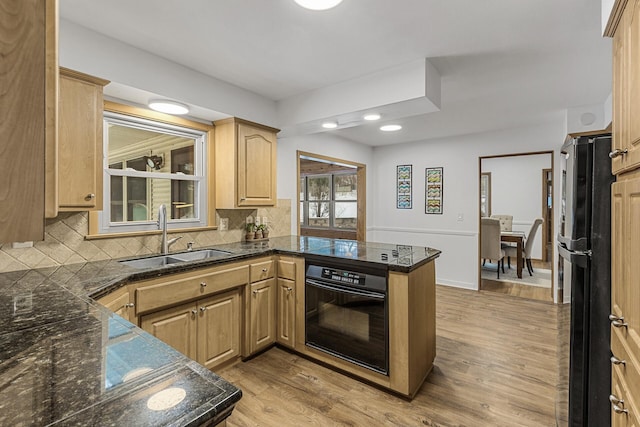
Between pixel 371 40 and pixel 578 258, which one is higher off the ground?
pixel 371 40

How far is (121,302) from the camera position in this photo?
1728 mm

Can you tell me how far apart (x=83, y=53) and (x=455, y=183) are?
458cm

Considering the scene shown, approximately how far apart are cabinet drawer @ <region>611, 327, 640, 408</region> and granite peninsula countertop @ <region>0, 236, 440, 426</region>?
1.17 metres

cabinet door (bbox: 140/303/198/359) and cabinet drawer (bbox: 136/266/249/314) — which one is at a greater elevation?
cabinet drawer (bbox: 136/266/249/314)

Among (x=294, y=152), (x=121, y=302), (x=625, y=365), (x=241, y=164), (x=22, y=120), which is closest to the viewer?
(x=22, y=120)

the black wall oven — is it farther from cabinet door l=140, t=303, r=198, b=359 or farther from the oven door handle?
cabinet door l=140, t=303, r=198, b=359

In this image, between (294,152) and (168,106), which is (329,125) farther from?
(168,106)

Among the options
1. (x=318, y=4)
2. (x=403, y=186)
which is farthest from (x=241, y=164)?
(x=403, y=186)

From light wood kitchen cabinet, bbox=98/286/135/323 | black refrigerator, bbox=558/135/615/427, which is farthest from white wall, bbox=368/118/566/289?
light wood kitchen cabinet, bbox=98/286/135/323

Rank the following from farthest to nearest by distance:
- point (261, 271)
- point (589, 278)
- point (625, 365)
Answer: point (261, 271) → point (589, 278) → point (625, 365)

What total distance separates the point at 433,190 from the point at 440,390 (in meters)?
3.38

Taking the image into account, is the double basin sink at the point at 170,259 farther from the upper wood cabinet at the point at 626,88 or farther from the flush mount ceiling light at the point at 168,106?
the upper wood cabinet at the point at 626,88

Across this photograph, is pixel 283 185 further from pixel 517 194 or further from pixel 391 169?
pixel 517 194

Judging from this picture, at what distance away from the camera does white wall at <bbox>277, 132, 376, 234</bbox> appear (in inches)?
149
